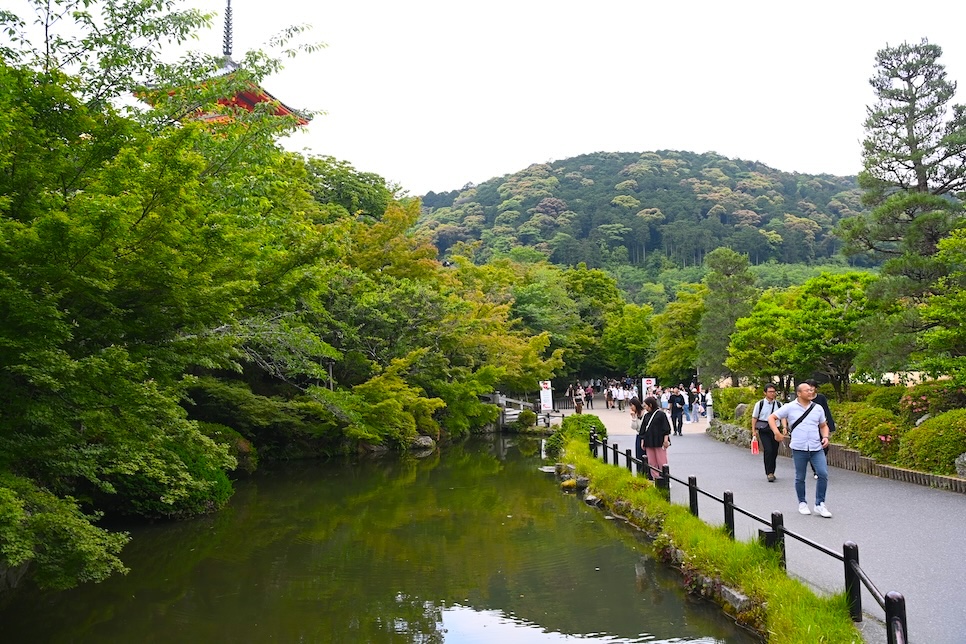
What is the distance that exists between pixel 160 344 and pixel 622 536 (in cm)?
668

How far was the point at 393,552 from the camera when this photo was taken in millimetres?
9914

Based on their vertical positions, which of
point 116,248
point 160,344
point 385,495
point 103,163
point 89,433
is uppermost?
point 103,163

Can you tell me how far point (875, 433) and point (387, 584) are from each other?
857cm

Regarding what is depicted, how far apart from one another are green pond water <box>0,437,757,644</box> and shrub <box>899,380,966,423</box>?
232 inches

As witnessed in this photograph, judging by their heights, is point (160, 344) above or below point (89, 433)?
above

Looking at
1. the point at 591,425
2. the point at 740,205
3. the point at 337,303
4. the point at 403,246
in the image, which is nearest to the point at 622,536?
the point at 591,425

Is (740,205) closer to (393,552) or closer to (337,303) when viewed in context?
(337,303)

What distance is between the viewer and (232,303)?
22.8 feet

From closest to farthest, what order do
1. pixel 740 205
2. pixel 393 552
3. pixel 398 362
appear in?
pixel 393 552 → pixel 398 362 → pixel 740 205

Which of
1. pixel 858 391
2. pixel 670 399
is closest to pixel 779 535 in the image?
pixel 858 391

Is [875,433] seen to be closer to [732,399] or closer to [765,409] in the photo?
[765,409]

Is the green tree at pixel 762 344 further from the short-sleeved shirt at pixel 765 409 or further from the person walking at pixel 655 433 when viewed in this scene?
the person walking at pixel 655 433

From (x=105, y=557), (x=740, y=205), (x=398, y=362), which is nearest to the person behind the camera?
(x=105, y=557)

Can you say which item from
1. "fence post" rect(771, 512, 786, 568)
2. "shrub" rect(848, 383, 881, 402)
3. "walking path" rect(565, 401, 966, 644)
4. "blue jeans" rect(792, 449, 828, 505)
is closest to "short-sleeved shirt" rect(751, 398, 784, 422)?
"walking path" rect(565, 401, 966, 644)
